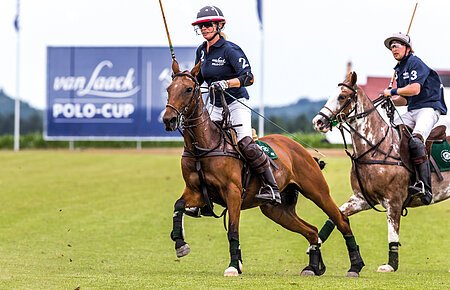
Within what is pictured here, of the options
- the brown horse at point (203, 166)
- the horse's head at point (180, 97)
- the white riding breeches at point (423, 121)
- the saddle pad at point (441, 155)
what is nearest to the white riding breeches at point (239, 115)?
the brown horse at point (203, 166)

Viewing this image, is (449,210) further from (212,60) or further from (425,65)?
(212,60)

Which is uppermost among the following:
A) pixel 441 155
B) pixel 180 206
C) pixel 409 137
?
pixel 409 137

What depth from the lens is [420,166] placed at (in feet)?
46.0

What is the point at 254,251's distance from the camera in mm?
18422

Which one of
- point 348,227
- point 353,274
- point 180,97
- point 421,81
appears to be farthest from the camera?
point 421,81

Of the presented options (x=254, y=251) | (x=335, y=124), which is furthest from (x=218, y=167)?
(x=254, y=251)

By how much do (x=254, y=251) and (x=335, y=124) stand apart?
17.7 ft

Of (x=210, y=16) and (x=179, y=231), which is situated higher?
(x=210, y=16)

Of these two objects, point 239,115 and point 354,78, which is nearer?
point 239,115

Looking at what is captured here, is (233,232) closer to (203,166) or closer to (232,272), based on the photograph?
Result: (232,272)

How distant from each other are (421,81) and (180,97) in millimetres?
3448

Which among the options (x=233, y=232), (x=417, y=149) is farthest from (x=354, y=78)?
(x=233, y=232)

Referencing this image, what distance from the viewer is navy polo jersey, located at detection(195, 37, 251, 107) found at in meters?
12.5

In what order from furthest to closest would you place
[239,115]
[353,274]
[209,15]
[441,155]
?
[441,155], [353,274], [239,115], [209,15]
